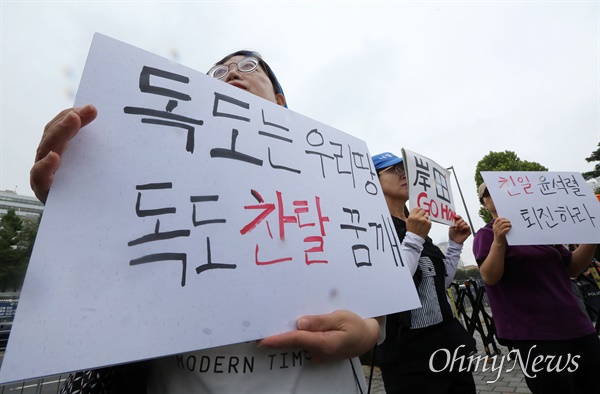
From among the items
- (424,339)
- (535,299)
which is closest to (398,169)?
(424,339)

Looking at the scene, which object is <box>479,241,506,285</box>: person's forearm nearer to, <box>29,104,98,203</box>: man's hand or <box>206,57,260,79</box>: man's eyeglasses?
<box>206,57,260,79</box>: man's eyeglasses

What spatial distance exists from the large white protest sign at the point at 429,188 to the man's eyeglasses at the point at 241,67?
3.54 feet

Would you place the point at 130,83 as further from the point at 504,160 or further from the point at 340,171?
the point at 504,160

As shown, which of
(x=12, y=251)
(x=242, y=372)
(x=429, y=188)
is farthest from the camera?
(x=12, y=251)

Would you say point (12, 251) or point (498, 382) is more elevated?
point (12, 251)

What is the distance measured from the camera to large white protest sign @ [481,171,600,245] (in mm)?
2236

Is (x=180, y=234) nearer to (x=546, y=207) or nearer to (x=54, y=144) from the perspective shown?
(x=54, y=144)

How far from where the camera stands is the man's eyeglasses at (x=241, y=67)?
1.41 metres

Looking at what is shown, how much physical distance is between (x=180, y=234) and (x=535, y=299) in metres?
2.35

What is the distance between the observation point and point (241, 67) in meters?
1.41

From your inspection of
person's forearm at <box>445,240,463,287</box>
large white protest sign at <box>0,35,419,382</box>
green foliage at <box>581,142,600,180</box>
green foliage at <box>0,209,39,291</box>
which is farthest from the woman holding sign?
green foliage at <box>581,142,600,180</box>

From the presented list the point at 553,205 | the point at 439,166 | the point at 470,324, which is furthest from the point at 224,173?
the point at 470,324

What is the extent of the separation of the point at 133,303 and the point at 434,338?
1677 millimetres

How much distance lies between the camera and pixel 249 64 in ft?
4.69
